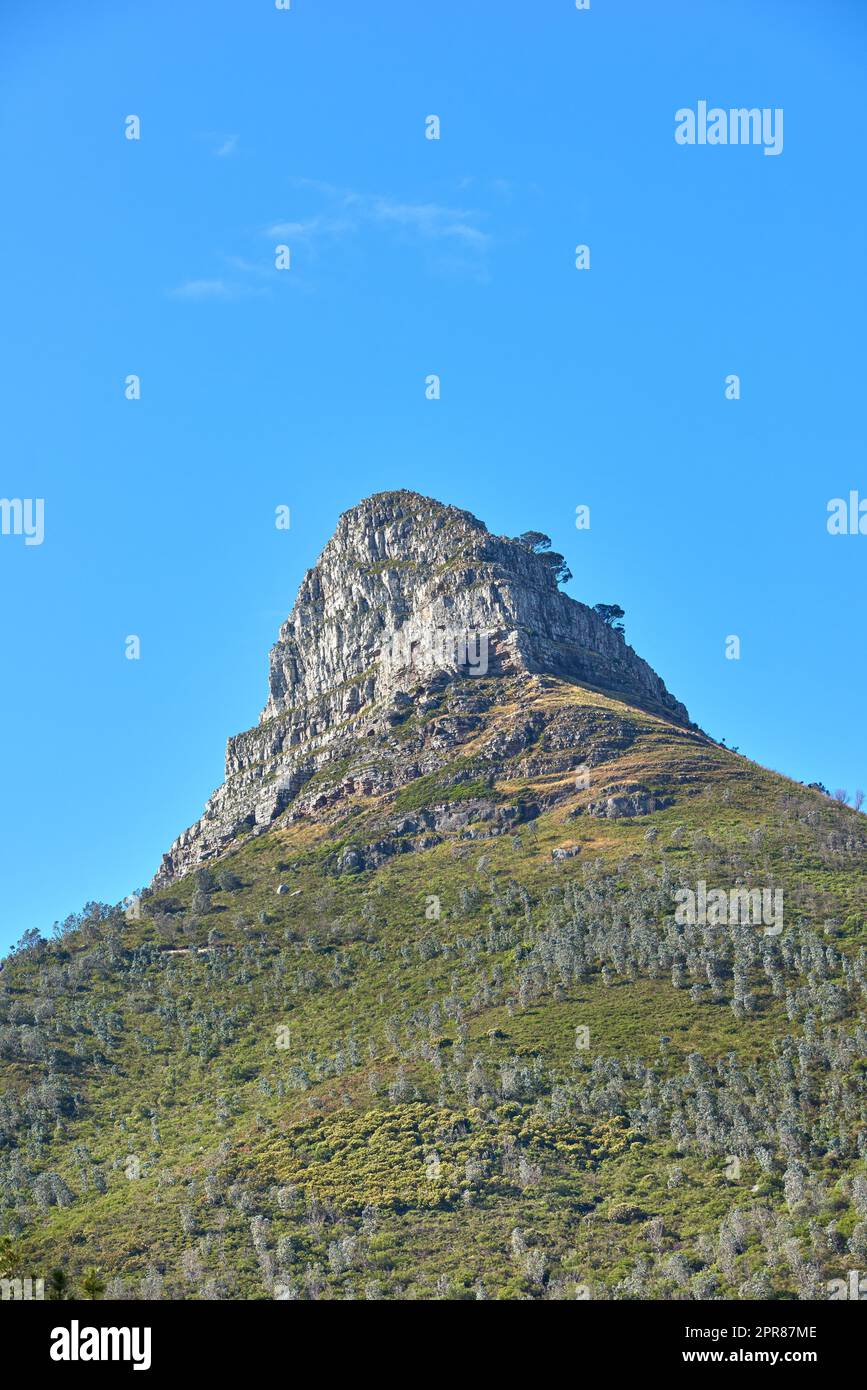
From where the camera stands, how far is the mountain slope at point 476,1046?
308ft

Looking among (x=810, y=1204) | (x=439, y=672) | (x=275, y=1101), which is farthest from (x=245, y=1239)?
(x=439, y=672)

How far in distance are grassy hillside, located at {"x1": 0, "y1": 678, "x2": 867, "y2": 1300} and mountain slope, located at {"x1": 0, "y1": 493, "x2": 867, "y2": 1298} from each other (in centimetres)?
29

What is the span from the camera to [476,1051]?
117 meters

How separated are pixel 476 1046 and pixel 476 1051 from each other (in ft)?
2.93

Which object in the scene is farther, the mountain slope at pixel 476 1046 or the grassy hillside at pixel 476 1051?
the mountain slope at pixel 476 1046

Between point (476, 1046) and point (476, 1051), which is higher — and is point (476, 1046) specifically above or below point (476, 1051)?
above

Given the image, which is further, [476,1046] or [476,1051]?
[476,1046]

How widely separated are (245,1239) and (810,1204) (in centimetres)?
3351

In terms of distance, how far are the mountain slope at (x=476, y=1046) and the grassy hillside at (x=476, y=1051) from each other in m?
0.29

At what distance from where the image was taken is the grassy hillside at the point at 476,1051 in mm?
93500

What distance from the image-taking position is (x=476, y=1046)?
11781cm

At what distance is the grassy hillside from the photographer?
93.5 m

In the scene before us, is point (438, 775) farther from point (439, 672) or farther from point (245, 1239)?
point (245, 1239)

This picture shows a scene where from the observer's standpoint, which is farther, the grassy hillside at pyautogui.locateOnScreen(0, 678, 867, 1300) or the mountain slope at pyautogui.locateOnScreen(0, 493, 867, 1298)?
the mountain slope at pyautogui.locateOnScreen(0, 493, 867, 1298)
